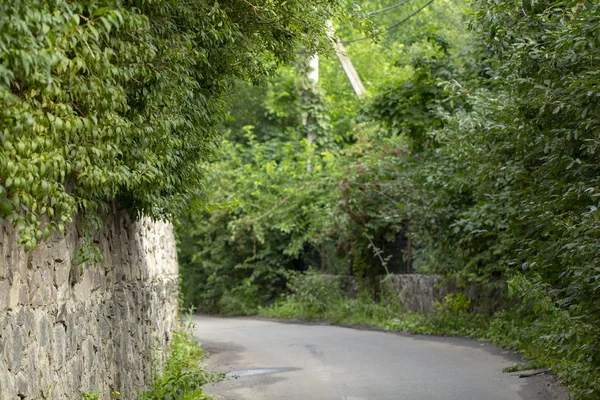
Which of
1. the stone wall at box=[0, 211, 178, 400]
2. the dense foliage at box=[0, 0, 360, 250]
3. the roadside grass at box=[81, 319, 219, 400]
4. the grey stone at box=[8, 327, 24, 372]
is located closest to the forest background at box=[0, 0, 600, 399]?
the dense foliage at box=[0, 0, 360, 250]

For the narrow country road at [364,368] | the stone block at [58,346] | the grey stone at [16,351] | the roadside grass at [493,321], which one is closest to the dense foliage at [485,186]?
the roadside grass at [493,321]

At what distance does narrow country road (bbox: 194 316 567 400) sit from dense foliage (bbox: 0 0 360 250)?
10.5 ft

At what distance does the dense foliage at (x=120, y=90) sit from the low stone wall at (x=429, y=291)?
8998 mm

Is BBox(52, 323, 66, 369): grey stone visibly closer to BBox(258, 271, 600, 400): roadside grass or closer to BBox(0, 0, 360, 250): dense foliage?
BBox(0, 0, 360, 250): dense foliage

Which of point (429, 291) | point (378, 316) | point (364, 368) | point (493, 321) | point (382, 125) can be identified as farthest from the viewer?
point (378, 316)

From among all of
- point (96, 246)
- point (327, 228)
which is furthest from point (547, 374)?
point (327, 228)

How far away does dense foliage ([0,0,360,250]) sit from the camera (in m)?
4.91

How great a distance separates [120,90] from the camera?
621cm

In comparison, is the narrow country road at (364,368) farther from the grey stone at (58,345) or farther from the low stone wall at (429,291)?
the grey stone at (58,345)

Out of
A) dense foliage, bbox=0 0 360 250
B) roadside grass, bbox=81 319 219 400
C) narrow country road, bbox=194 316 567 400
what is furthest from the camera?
narrow country road, bbox=194 316 567 400

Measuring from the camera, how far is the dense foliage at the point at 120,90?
16.1 ft

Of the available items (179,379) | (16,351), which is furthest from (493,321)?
(16,351)

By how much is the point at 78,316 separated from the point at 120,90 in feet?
7.00

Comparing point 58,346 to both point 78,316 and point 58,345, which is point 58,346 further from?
point 78,316
